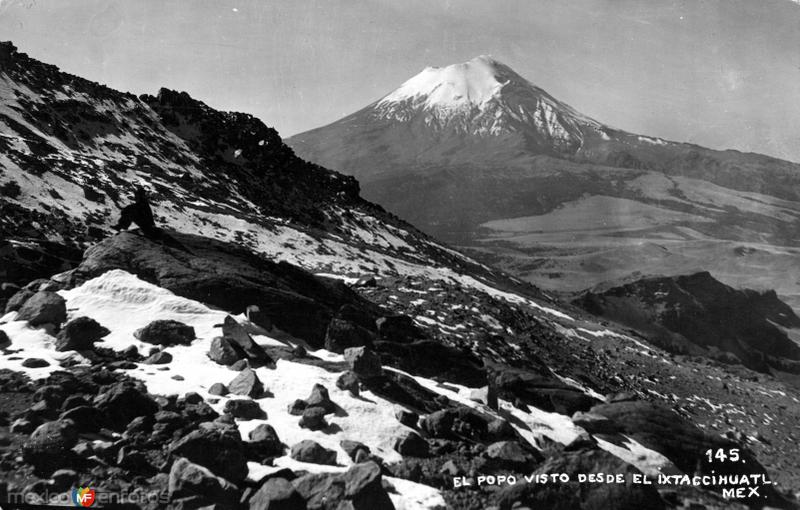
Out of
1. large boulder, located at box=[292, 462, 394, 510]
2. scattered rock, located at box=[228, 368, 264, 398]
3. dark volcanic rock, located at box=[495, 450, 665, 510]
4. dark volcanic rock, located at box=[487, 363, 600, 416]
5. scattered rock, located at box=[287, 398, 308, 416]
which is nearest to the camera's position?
large boulder, located at box=[292, 462, 394, 510]

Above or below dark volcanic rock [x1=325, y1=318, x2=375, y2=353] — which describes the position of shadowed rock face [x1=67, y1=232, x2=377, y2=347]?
above

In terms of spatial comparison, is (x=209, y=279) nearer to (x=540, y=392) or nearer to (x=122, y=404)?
(x=122, y=404)

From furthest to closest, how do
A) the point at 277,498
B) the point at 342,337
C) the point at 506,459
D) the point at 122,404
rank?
the point at 342,337, the point at 506,459, the point at 122,404, the point at 277,498

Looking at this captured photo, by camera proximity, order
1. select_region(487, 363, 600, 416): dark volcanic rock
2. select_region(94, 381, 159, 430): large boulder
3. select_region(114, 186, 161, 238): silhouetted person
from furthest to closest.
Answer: select_region(114, 186, 161, 238): silhouetted person, select_region(487, 363, 600, 416): dark volcanic rock, select_region(94, 381, 159, 430): large boulder

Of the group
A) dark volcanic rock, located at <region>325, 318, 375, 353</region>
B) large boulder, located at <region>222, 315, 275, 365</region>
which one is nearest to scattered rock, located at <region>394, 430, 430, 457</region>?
large boulder, located at <region>222, 315, 275, 365</region>

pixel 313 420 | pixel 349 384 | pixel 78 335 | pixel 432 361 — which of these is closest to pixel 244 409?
pixel 313 420

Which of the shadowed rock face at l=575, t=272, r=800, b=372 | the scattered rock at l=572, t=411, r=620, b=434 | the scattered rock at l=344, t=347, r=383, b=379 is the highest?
the scattered rock at l=344, t=347, r=383, b=379

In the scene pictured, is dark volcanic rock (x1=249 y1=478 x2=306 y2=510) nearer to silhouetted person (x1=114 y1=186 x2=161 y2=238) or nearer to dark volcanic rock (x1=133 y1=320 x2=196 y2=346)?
dark volcanic rock (x1=133 y1=320 x2=196 y2=346)
